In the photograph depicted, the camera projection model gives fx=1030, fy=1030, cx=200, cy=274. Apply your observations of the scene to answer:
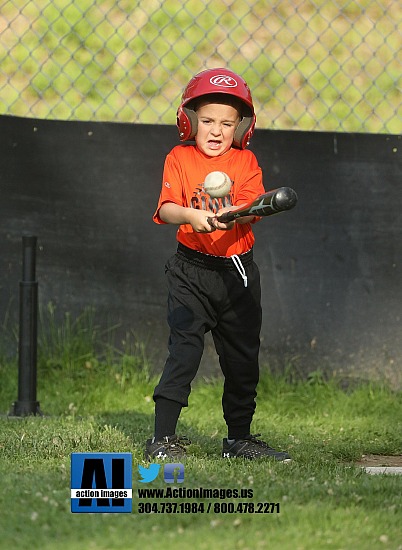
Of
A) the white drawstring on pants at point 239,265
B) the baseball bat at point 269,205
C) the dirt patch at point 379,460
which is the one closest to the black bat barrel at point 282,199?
the baseball bat at point 269,205

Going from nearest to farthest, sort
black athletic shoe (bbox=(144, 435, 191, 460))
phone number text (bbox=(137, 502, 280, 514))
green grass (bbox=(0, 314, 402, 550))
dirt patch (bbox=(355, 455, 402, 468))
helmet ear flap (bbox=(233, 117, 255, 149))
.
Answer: green grass (bbox=(0, 314, 402, 550))
phone number text (bbox=(137, 502, 280, 514))
black athletic shoe (bbox=(144, 435, 191, 460))
helmet ear flap (bbox=(233, 117, 255, 149))
dirt patch (bbox=(355, 455, 402, 468))

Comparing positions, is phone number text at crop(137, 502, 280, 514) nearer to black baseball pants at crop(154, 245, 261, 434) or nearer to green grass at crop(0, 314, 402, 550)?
green grass at crop(0, 314, 402, 550)

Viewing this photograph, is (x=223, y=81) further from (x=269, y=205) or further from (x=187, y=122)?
(x=269, y=205)

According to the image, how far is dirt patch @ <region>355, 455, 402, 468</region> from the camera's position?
481 centimetres

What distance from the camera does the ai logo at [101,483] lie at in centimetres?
345

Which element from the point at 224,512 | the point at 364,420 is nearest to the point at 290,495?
the point at 224,512

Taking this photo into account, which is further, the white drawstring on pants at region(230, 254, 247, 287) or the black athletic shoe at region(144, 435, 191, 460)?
the white drawstring on pants at region(230, 254, 247, 287)

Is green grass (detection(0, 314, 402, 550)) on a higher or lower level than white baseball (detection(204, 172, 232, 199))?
lower

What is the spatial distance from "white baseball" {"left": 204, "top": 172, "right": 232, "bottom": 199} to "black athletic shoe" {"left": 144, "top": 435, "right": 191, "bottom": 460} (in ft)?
3.42

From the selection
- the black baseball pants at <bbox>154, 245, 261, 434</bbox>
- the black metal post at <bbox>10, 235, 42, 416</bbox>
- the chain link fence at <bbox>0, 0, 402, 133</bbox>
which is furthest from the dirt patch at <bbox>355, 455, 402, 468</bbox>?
the chain link fence at <bbox>0, 0, 402, 133</bbox>

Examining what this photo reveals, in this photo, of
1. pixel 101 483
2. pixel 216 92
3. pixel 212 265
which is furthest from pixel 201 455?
pixel 216 92

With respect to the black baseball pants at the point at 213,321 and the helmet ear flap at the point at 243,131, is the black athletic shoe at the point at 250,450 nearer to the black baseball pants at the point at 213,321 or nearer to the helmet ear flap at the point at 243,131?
the black baseball pants at the point at 213,321

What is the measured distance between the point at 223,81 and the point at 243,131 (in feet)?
0.80

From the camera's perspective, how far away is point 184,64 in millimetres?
Answer: 8367
